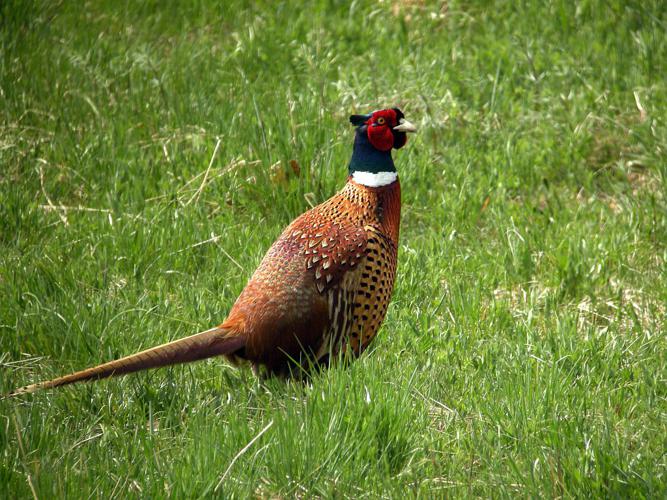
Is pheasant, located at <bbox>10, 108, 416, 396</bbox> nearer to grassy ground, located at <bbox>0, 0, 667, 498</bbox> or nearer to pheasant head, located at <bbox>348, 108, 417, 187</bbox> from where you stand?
pheasant head, located at <bbox>348, 108, 417, 187</bbox>

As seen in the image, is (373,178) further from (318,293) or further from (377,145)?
(318,293)

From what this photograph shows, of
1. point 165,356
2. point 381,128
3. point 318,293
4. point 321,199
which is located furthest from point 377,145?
point 165,356

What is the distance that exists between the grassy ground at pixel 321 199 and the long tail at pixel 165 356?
0.46 ft

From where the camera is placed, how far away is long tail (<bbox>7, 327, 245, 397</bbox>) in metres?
2.97

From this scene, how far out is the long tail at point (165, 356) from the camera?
2967mm

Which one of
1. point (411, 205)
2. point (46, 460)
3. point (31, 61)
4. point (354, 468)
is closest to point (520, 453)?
point (354, 468)

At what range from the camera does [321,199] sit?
15.2ft

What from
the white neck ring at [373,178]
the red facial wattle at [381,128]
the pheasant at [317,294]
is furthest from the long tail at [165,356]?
the red facial wattle at [381,128]

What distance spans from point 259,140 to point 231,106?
0.49 meters

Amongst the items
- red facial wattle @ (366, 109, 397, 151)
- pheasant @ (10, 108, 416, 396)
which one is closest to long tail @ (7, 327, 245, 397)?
pheasant @ (10, 108, 416, 396)

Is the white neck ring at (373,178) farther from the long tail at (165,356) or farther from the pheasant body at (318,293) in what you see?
the long tail at (165,356)

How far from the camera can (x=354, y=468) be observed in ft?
9.29

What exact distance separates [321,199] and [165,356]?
174cm

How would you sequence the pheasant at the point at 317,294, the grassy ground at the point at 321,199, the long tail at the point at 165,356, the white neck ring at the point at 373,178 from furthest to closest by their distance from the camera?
the white neck ring at the point at 373,178, the pheasant at the point at 317,294, the long tail at the point at 165,356, the grassy ground at the point at 321,199
